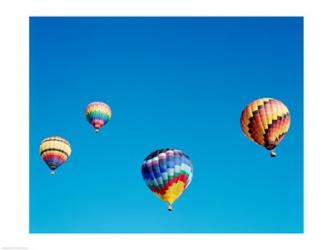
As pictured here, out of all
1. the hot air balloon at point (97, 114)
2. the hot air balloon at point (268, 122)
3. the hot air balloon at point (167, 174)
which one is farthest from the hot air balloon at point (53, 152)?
the hot air balloon at point (268, 122)

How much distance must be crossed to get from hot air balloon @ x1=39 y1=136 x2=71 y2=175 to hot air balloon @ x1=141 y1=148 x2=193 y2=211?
5562 mm

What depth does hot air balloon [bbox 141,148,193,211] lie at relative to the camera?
74.7 ft

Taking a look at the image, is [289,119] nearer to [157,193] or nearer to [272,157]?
[272,157]

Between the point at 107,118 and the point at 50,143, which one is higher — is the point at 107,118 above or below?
above

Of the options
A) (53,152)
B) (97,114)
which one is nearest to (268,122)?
(53,152)

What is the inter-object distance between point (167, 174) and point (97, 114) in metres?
9.12

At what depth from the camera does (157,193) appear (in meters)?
23.0

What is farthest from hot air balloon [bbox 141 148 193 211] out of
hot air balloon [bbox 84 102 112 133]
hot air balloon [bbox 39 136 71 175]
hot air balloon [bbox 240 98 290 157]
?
hot air balloon [bbox 84 102 112 133]

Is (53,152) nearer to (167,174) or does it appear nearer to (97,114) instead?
(97,114)

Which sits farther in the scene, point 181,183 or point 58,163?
point 58,163

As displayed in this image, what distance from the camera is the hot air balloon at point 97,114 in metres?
31.0
